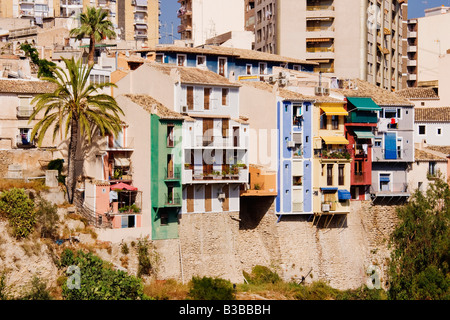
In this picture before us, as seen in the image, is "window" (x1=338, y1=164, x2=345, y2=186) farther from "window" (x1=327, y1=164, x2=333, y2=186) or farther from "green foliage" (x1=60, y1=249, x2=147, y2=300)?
"green foliage" (x1=60, y1=249, x2=147, y2=300)

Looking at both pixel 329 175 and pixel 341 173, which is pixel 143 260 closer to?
pixel 329 175

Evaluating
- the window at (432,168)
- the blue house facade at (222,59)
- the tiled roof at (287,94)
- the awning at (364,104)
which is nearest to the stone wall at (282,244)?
the window at (432,168)

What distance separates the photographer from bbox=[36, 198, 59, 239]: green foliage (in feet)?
187

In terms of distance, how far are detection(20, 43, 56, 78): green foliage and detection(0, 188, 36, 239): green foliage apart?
24.5 meters

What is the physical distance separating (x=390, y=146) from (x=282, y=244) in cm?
1339

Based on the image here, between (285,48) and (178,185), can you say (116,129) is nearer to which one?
(178,185)

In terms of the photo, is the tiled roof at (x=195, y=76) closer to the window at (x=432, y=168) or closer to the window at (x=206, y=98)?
the window at (x=206, y=98)

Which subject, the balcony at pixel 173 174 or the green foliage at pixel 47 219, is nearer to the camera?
the green foliage at pixel 47 219

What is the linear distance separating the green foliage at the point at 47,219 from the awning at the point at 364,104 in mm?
25002

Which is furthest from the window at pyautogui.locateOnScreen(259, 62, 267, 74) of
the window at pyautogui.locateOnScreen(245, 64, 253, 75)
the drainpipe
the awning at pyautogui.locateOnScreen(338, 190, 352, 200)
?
the awning at pyautogui.locateOnScreen(338, 190, 352, 200)

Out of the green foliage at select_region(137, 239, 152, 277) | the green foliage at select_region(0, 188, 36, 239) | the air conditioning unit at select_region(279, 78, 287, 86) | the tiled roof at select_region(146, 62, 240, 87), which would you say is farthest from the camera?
the air conditioning unit at select_region(279, 78, 287, 86)

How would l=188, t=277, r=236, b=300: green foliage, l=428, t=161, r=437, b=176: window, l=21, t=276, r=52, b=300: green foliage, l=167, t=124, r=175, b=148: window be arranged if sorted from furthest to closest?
l=428, t=161, r=437, b=176: window
l=167, t=124, r=175, b=148: window
l=188, t=277, r=236, b=300: green foliage
l=21, t=276, r=52, b=300: green foliage

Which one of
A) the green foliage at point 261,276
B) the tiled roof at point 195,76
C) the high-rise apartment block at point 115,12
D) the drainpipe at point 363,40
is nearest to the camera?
the tiled roof at point 195,76

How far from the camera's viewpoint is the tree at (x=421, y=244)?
6931cm
